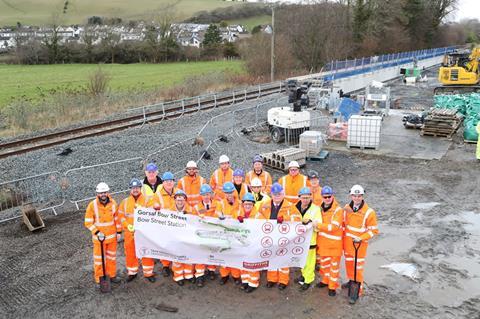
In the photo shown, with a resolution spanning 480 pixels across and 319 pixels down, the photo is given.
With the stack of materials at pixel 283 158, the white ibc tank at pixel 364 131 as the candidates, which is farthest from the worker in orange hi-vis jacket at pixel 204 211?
the white ibc tank at pixel 364 131

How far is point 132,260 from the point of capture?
7758mm

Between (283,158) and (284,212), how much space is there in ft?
23.1

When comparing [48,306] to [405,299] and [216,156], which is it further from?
[216,156]

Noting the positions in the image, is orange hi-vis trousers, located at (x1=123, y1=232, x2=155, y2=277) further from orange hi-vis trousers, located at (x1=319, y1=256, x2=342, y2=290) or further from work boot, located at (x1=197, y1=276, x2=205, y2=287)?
orange hi-vis trousers, located at (x1=319, y1=256, x2=342, y2=290)

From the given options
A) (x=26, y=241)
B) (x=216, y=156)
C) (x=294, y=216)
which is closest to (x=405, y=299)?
(x=294, y=216)

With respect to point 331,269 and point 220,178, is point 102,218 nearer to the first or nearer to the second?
point 220,178

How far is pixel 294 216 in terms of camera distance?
7.22 metres

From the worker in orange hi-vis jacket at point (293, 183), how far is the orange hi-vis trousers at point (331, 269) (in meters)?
1.52

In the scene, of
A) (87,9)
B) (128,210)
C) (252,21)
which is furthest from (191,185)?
(252,21)

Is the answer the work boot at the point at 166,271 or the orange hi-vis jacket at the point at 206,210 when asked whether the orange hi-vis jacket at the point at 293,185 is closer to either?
the orange hi-vis jacket at the point at 206,210

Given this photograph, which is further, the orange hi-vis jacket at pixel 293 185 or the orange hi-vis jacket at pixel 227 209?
the orange hi-vis jacket at pixel 293 185

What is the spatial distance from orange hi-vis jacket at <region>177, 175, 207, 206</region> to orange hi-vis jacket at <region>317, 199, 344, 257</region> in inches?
99.9

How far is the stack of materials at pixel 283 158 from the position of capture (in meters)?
14.3

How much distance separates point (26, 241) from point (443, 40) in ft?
306
